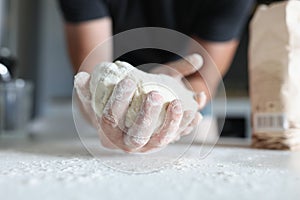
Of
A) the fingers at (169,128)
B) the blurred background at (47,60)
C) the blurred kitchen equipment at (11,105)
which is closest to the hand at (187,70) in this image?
the fingers at (169,128)

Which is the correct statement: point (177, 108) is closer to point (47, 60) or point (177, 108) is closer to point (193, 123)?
point (193, 123)

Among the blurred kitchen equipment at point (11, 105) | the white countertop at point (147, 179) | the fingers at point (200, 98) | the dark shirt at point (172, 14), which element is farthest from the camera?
the blurred kitchen equipment at point (11, 105)

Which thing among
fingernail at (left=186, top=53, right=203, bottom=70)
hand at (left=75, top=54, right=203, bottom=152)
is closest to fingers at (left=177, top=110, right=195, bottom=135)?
hand at (left=75, top=54, right=203, bottom=152)

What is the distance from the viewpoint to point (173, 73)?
0.53 m

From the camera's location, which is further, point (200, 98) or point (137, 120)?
point (200, 98)

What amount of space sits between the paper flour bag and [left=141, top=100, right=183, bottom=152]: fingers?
0.77ft

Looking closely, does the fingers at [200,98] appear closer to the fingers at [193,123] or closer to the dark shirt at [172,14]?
the fingers at [193,123]

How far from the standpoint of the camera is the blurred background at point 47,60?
174cm

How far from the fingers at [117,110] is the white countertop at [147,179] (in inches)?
1.3

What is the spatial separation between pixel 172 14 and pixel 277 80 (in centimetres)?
51

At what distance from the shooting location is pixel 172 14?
Result: 1.04m

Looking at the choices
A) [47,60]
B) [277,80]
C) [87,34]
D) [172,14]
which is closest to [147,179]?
[277,80]

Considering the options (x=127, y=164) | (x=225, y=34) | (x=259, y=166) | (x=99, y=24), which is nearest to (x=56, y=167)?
(x=127, y=164)

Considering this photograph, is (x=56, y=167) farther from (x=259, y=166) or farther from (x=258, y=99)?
(x=258, y=99)
